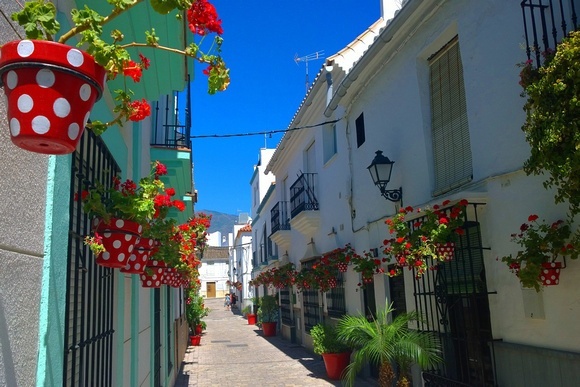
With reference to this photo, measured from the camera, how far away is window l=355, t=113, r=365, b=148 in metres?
10.6

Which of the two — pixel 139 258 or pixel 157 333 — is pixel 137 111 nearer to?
pixel 139 258

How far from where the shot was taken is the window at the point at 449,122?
275 inches

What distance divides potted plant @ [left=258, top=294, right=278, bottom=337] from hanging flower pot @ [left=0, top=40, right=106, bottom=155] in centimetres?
2051

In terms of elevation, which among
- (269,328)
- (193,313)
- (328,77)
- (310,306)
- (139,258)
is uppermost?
(328,77)

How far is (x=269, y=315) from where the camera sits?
21859mm

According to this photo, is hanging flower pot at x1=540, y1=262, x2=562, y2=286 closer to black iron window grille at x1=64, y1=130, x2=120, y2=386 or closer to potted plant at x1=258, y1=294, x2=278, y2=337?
black iron window grille at x1=64, y1=130, x2=120, y2=386

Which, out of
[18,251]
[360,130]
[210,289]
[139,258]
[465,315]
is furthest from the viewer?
[210,289]

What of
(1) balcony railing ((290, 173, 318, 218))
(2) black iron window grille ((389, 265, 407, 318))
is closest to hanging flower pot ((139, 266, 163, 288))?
(2) black iron window grille ((389, 265, 407, 318))

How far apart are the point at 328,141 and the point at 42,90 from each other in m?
12.5

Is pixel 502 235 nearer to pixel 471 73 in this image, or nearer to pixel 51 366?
pixel 471 73

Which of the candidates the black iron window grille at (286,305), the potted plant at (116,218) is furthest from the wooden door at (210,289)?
the potted plant at (116,218)

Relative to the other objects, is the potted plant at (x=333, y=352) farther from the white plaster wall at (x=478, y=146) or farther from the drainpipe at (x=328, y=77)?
the drainpipe at (x=328, y=77)

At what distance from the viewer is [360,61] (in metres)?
9.41

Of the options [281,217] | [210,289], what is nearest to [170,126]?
[281,217]
